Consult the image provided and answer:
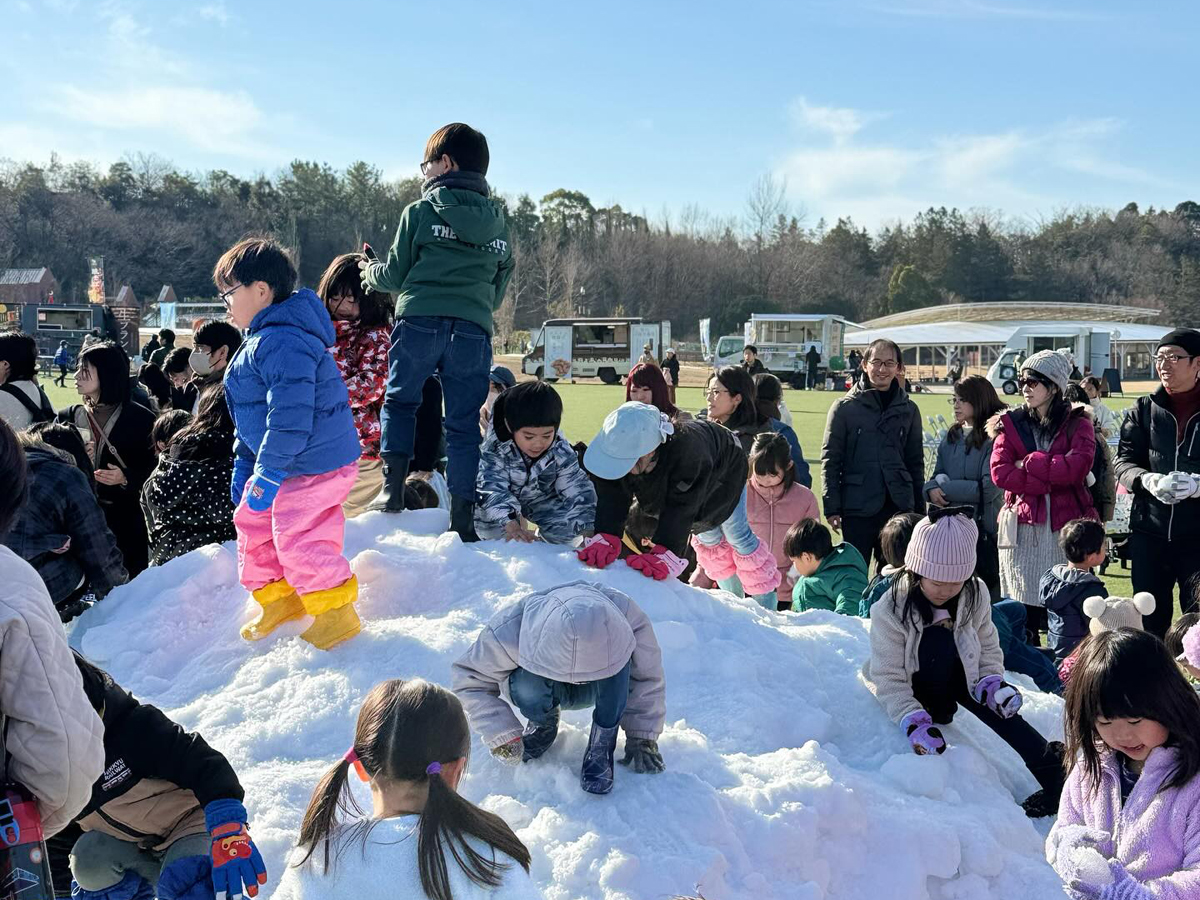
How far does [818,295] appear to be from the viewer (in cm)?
7762

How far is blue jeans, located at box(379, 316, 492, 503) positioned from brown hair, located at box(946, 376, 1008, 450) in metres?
3.21

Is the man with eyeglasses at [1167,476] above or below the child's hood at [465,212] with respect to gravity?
below

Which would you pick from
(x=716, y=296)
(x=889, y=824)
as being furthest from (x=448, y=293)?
(x=716, y=296)

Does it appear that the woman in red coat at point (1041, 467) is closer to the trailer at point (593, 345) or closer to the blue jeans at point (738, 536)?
the blue jeans at point (738, 536)

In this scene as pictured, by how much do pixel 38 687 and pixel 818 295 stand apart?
3107 inches

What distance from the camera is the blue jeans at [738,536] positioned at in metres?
5.41

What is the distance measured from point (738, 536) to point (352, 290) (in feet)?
8.38

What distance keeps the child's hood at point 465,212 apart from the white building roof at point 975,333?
4579 centimetres

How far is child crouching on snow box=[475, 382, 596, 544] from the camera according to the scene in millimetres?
4613

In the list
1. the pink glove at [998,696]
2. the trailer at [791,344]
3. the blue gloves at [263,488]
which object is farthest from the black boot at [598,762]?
the trailer at [791,344]

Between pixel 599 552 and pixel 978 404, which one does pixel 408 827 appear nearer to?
pixel 599 552

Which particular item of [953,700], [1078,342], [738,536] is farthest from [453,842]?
[1078,342]

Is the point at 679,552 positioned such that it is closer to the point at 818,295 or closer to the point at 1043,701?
the point at 1043,701

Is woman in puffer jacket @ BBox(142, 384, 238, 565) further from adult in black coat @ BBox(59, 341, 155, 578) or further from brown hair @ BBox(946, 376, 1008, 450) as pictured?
brown hair @ BBox(946, 376, 1008, 450)
